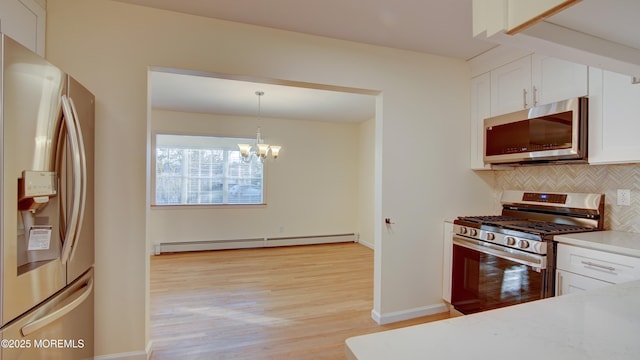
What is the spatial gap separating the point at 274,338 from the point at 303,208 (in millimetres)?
3566

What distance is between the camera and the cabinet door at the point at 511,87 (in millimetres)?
2426

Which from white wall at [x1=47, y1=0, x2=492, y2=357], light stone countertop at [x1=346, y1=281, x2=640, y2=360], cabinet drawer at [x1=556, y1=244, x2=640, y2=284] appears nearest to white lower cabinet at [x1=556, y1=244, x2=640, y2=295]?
cabinet drawer at [x1=556, y1=244, x2=640, y2=284]

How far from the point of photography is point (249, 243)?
550 centimetres

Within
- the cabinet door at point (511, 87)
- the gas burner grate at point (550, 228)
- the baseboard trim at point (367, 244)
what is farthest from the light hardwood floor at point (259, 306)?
the cabinet door at point (511, 87)

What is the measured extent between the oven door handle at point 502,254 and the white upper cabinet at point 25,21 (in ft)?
10.8

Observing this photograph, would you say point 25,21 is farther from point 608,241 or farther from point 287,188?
point 287,188

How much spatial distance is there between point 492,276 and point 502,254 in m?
0.22

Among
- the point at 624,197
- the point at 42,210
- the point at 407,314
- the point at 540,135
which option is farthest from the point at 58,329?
the point at 624,197

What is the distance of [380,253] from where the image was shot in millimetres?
2668

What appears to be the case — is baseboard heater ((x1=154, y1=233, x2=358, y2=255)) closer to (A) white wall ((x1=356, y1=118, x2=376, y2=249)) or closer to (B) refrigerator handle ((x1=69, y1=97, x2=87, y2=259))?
(A) white wall ((x1=356, y1=118, x2=376, y2=249))

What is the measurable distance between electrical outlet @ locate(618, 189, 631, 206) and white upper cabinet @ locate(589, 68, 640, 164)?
1.24ft

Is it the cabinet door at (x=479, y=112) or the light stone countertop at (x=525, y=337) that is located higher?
the cabinet door at (x=479, y=112)

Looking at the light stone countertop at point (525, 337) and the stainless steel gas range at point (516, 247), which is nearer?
the light stone countertop at point (525, 337)

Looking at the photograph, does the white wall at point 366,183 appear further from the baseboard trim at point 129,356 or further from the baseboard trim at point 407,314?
the baseboard trim at point 129,356
